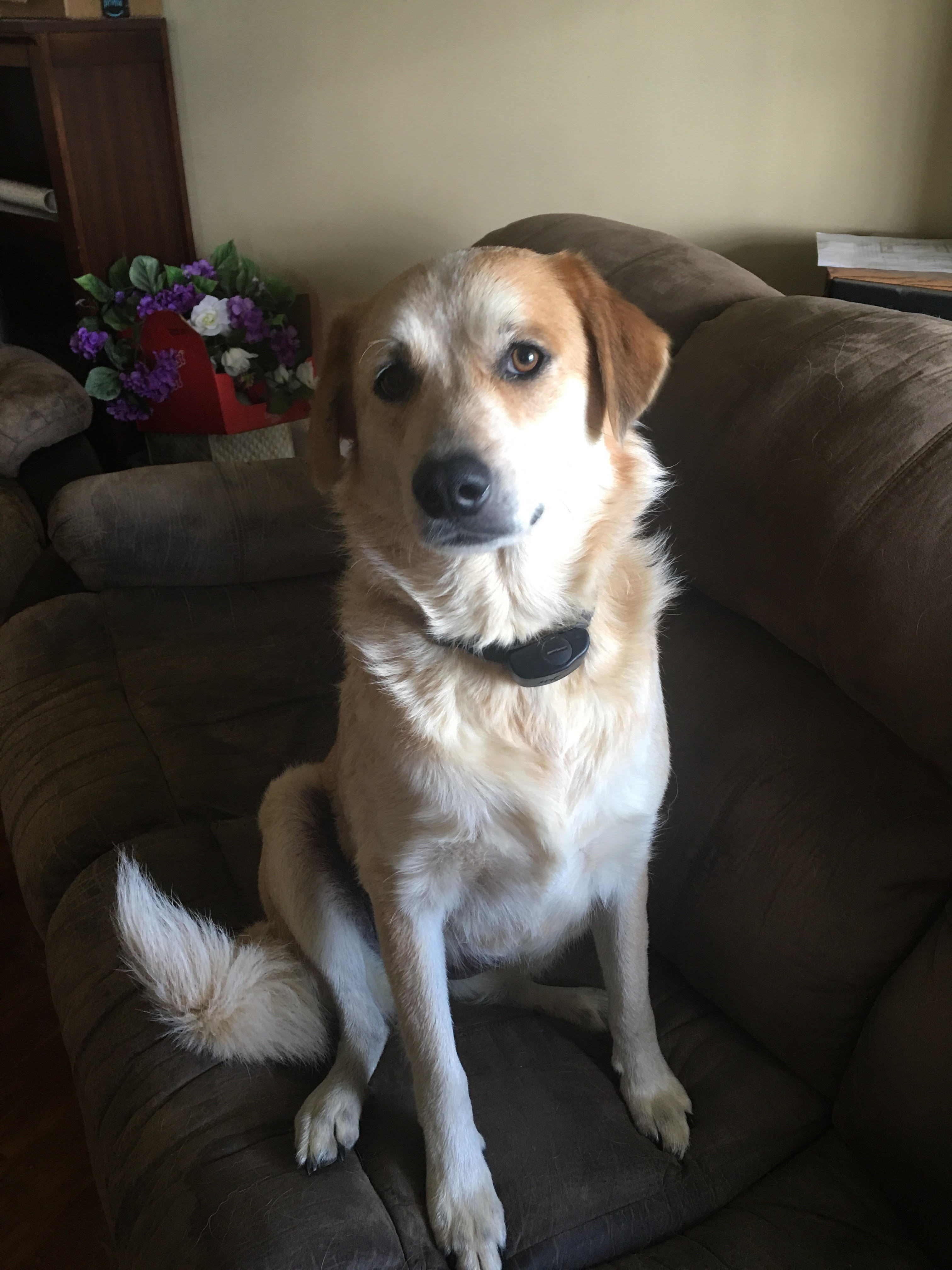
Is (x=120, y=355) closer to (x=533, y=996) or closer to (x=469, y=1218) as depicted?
(x=533, y=996)

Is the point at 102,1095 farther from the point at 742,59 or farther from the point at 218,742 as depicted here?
the point at 742,59

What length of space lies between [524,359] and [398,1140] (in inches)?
35.9

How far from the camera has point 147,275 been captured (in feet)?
8.87

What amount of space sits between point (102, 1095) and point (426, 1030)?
0.44 m

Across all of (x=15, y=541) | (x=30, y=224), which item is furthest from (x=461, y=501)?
(x=30, y=224)

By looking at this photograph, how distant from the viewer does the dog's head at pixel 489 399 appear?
93 centimetres

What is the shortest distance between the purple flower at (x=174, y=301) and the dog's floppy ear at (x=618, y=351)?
1.89 meters

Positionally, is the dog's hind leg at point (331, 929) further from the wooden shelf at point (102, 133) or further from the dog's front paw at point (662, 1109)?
the wooden shelf at point (102, 133)

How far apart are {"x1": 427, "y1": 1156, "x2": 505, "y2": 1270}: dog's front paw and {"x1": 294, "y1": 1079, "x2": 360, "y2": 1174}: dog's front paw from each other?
0.12 metres

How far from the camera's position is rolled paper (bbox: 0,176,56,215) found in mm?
2791

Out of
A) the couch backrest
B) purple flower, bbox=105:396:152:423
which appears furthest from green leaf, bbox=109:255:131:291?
the couch backrest

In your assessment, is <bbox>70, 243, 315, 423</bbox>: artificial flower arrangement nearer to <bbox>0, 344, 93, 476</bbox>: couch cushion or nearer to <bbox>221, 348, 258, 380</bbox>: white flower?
<bbox>221, 348, 258, 380</bbox>: white flower

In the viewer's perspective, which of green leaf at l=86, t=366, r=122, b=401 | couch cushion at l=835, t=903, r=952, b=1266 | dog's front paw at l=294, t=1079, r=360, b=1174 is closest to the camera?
couch cushion at l=835, t=903, r=952, b=1266

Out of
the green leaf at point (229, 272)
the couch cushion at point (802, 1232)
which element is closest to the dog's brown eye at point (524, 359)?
the couch cushion at point (802, 1232)
